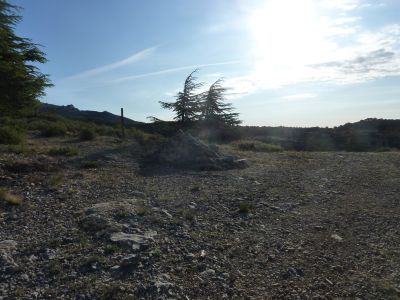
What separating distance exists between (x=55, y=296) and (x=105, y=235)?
196 cm

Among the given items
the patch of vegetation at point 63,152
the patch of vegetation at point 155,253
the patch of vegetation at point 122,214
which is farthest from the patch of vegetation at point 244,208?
the patch of vegetation at point 63,152

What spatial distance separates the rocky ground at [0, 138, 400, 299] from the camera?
247 inches

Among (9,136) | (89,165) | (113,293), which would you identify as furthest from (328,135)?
(113,293)

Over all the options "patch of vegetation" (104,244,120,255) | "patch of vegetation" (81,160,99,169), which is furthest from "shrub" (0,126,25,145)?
"patch of vegetation" (104,244,120,255)

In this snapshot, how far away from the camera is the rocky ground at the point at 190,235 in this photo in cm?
629

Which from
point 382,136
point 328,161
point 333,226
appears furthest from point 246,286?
point 382,136

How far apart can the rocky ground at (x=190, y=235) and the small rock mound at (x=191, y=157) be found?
1.51 meters

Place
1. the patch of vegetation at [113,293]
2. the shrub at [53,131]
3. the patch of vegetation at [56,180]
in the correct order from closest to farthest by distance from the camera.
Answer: the patch of vegetation at [113,293]
the patch of vegetation at [56,180]
the shrub at [53,131]

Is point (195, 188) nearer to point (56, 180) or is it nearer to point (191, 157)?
point (56, 180)

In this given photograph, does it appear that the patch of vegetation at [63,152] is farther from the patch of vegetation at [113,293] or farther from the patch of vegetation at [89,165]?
the patch of vegetation at [113,293]

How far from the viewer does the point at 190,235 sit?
8148 millimetres

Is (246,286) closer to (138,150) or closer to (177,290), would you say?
(177,290)

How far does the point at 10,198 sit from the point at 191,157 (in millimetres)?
7734

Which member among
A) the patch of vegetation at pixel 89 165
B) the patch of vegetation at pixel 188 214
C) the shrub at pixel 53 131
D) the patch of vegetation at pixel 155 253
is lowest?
the patch of vegetation at pixel 155 253
